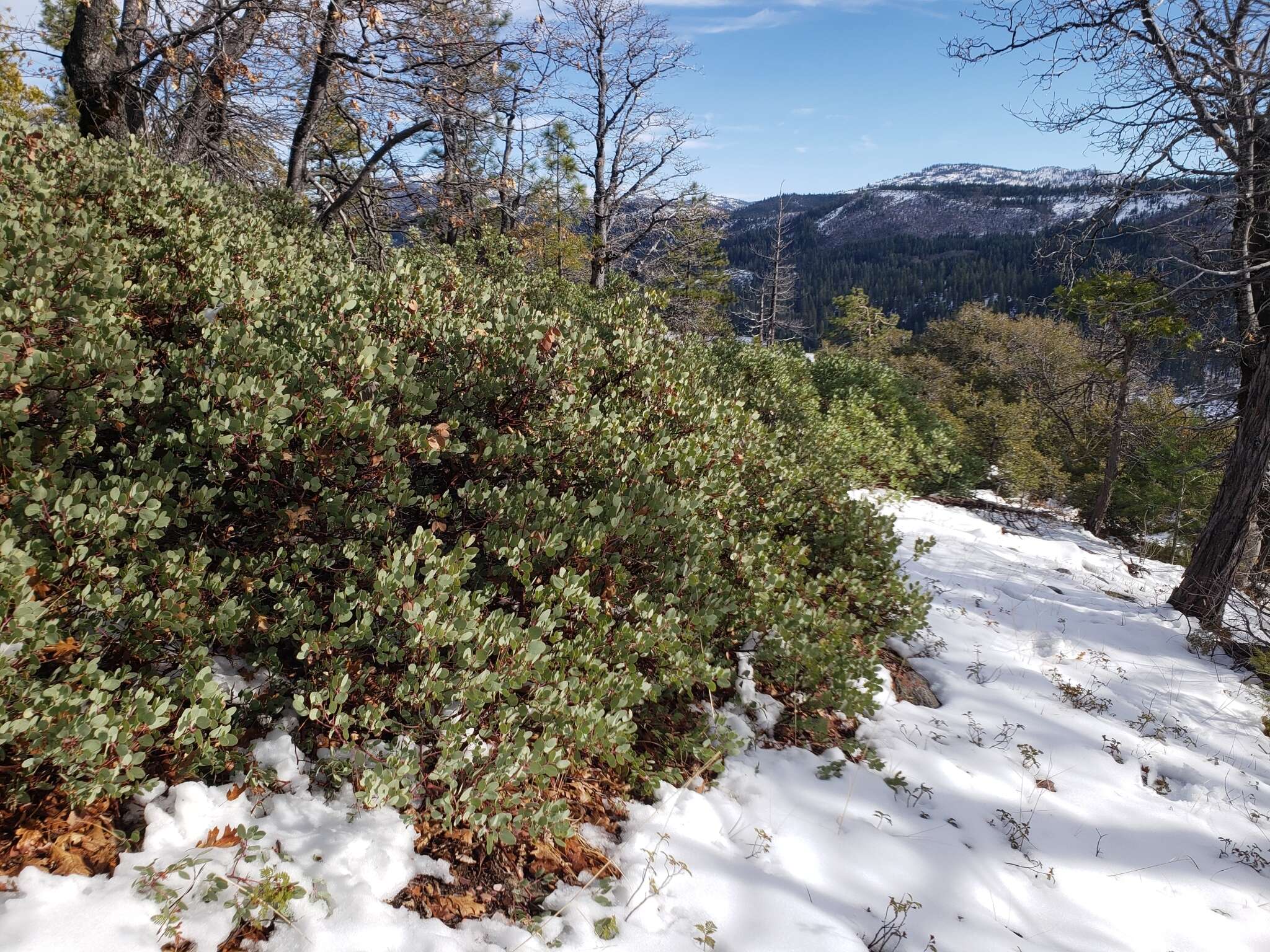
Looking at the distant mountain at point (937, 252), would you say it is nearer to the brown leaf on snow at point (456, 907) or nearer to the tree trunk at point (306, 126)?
the tree trunk at point (306, 126)

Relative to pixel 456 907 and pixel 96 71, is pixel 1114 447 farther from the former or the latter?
pixel 96 71

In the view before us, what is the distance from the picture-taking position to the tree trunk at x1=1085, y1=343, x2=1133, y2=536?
1257 cm

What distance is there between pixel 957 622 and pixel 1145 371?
36.6 ft

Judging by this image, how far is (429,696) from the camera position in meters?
2.31

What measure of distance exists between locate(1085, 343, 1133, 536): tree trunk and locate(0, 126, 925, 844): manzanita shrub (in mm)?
12414

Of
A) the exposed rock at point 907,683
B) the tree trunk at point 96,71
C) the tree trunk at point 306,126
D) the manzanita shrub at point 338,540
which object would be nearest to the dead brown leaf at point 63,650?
the manzanita shrub at point 338,540

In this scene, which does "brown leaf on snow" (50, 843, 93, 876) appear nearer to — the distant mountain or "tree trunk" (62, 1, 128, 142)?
"tree trunk" (62, 1, 128, 142)

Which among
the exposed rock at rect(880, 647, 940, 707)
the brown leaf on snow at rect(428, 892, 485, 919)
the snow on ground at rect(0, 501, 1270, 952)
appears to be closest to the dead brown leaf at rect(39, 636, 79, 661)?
the snow on ground at rect(0, 501, 1270, 952)

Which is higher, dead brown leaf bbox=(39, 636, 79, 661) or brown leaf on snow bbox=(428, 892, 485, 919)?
dead brown leaf bbox=(39, 636, 79, 661)

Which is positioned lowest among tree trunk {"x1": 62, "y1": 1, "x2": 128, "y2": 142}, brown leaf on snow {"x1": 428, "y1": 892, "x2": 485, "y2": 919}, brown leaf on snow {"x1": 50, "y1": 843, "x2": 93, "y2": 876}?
brown leaf on snow {"x1": 428, "y1": 892, "x2": 485, "y2": 919}

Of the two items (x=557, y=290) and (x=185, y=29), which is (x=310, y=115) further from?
(x=557, y=290)

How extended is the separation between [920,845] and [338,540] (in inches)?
129

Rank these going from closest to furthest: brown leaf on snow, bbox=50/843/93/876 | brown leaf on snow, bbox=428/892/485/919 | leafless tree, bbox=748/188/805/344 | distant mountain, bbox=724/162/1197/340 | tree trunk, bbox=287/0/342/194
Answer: brown leaf on snow, bbox=50/843/93/876, brown leaf on snow, bbox=428/892/485/919, tree trunk, bbox=287/0/342/194, leafless tree, bbox=748/188/805/344, distant mountain, bbox=724/162/1197/340

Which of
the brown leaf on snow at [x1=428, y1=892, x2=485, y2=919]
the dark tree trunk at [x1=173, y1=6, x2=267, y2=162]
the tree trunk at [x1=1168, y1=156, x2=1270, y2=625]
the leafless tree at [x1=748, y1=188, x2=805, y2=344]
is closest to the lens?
the brown leaf on snow at [x1=428, y1=892, x2=485, y2=919]
